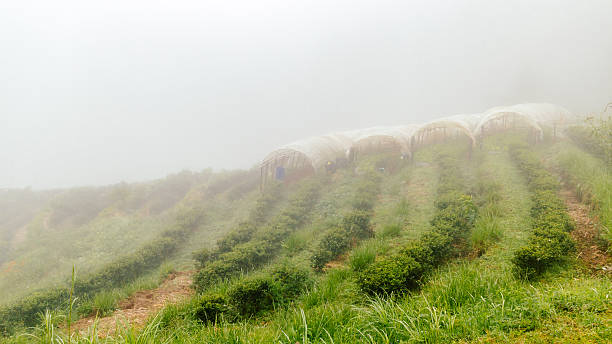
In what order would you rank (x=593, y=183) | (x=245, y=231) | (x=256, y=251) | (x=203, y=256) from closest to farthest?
(x=593, y=183), (x=256, y=251), (x=203, y=256), (x=245, y=231)


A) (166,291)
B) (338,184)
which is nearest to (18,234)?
(166,291)

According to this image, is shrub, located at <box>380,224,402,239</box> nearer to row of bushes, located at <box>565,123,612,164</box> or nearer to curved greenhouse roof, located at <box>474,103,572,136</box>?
row of bushes, located at <box>565,123,612,164</box>

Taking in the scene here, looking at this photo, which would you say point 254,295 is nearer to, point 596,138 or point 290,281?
point 290,281

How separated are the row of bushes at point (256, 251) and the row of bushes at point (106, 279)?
2.88 metres

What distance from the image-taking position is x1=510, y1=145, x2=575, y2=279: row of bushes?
13.3ft

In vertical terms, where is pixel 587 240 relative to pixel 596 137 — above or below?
below

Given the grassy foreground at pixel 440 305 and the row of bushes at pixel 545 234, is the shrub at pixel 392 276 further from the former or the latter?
the row of bushes at pixel 545 234

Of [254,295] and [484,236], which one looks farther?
[484,236]

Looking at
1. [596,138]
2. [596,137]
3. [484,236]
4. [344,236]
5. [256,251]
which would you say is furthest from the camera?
[596,138]

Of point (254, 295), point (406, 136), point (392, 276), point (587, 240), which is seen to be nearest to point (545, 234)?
point (587, 240)

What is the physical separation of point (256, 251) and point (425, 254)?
4337mm

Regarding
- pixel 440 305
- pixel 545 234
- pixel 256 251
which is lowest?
pixel 256 251

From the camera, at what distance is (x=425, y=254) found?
5.05m

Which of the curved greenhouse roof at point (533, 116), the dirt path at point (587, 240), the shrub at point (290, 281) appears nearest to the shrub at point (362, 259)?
the shrub at point (290, 281)
